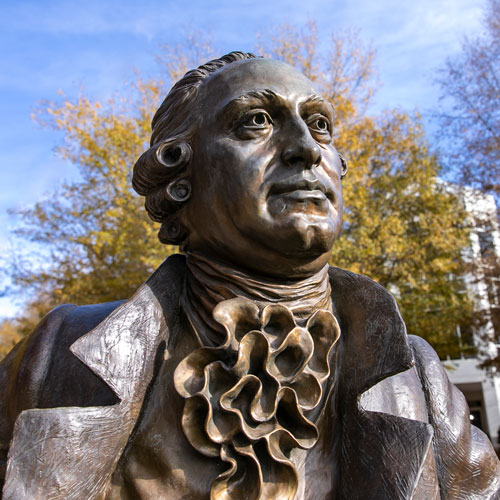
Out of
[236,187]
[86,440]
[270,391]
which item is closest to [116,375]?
[86,440]

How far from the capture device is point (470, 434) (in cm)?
192

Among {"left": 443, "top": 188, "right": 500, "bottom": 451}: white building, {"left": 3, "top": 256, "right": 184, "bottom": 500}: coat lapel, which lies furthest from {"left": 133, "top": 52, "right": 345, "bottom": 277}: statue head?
{"left": 443, "top": 188, "right": 500, "bottom": 451}: white building

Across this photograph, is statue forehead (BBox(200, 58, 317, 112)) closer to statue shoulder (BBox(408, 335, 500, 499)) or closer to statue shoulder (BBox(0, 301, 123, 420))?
statue shoulder (BBox(0, 301, 123, 420))

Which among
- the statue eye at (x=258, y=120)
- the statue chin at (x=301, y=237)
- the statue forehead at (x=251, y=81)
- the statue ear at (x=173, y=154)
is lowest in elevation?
the statue chin at (x=301, y=237)

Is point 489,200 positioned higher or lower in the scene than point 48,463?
higher

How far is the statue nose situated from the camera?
69.8 inches

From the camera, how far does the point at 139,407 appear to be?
5.60 ft

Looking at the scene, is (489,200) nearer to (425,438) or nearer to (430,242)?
(430,242)

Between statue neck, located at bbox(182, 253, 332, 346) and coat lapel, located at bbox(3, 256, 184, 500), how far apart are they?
0.36 ft

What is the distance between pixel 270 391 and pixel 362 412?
0.86 ft

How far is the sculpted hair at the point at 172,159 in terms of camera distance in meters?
1.96

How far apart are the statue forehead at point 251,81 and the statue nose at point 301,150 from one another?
0.15 metres

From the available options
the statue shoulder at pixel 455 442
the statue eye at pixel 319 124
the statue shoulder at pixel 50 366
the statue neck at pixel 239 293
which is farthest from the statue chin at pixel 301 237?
the statue shoulder at pixel 50 366

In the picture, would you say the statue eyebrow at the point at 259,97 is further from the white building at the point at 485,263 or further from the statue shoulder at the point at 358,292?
the white building at the point at 485,263
